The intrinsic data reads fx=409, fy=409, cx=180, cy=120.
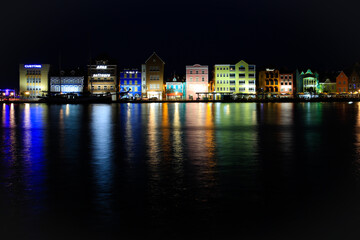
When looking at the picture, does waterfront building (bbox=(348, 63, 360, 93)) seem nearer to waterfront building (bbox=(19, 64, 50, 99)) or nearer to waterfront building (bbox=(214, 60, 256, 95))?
waterfront building (bbox=(214, 60, 256, 95))

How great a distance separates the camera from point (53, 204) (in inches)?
361

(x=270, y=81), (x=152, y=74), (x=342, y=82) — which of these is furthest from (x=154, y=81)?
(x=342, y=82)

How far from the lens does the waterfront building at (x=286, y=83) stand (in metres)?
136

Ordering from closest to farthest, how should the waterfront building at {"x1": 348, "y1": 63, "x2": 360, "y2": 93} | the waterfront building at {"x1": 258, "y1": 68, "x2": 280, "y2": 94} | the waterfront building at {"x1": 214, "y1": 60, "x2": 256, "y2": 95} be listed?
the waterfront building at {"x1": 214, "y1": 60, "x2": 256, "y2": 95} < the waterfront building at {"x1": 258, "y1": 68, "x2": 280, "y2": 94} < the waterfront building at {"x1": 348, "y1": 63, "x2": 360, "y2": 93}

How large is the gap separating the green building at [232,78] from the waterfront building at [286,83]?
41.0ft

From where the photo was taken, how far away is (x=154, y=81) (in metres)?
126

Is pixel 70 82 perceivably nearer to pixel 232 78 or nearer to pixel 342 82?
pixel 232 78

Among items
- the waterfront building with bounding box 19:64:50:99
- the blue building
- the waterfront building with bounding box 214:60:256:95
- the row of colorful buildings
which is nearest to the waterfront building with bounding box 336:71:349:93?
the row of colorful buildings

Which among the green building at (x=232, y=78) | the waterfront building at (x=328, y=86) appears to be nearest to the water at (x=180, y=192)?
the green building at (x=232, y=78)

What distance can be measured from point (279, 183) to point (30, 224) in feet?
21.1

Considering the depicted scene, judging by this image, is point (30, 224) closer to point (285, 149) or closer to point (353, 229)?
point (353, 229)

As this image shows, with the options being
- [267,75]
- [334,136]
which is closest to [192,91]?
[267,75]

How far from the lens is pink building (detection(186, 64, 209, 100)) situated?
426 ft

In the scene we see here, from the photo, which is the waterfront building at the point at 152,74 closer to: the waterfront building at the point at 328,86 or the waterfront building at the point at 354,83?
the waterfront building at the point at 328,86
